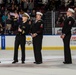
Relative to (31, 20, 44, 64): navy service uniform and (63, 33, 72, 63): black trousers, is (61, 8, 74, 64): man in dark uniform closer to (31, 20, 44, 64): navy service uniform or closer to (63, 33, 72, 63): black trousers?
(63, 33, 72, 63): black trousers

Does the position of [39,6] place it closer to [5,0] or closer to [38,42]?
[5,0]

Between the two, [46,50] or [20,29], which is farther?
[46,50]

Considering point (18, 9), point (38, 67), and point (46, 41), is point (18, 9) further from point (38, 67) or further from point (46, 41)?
point (38, 67)

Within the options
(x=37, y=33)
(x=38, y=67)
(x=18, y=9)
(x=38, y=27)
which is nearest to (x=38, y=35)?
(x=37, y=33)

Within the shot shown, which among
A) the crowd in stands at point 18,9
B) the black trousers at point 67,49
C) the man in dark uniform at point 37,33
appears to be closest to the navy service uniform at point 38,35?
the man in dark uniform at point 37,33

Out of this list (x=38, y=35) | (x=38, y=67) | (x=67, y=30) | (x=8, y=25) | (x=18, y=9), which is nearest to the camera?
(x=38, y=67)

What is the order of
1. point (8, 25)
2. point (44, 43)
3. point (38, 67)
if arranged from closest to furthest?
point (38, 67) → point (44, 43) → point (8, 25)

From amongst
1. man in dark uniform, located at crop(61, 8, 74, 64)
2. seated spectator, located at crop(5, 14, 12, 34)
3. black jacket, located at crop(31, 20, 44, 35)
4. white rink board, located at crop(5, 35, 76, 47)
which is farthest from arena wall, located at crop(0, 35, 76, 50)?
black jacket, located at crop(31, 20, 44, 35)

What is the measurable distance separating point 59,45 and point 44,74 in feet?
22.7

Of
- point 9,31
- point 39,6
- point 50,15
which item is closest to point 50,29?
point 50,15

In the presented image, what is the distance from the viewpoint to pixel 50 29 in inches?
685

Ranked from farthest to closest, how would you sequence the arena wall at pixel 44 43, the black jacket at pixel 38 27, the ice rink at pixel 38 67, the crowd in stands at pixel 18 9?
the crowd in stands at pixel 18 9 < the arena wall at pixel 44 43 < the black jacket at pixel 38 27 < the ice rink at pixel 38 67

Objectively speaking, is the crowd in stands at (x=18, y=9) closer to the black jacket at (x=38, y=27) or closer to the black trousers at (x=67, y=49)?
the black jacket at (x=38, y=27)

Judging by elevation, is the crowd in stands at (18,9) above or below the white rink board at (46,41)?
above
